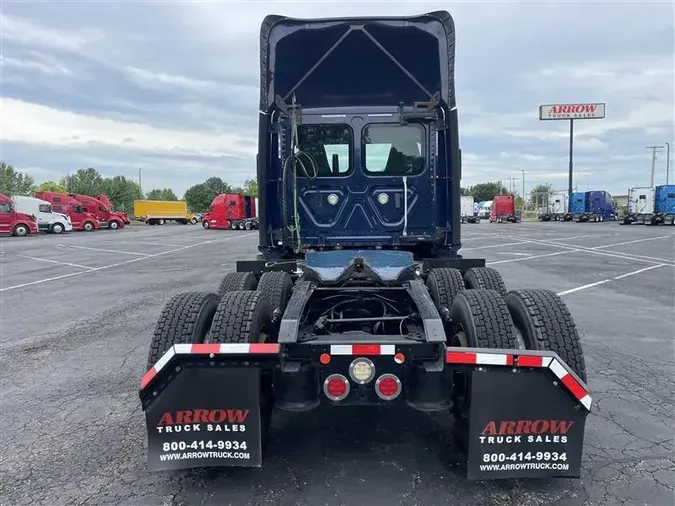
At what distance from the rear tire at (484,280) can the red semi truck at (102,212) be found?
4775 centimetres

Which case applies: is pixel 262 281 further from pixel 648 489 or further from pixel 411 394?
pixel 648 489

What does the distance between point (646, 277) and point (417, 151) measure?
9.19m

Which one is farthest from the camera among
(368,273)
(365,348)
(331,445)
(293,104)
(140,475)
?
(293,104)

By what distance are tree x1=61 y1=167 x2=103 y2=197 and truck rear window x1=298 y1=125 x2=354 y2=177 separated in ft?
274

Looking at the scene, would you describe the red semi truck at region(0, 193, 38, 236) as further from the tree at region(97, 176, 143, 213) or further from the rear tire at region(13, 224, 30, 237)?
the tree at region(97, 176, 143, 213)

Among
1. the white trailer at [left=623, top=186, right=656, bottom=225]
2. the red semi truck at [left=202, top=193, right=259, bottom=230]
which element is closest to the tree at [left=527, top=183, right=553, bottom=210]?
the white trailer at [left=623, top=186, right=656, bottom=225]

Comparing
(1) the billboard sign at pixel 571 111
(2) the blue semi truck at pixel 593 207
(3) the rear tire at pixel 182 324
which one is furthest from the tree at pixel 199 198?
(3) the rear tire at pixel 182 324

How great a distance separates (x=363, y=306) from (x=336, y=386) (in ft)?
3.79

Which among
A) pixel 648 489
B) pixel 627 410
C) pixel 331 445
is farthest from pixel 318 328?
pixel 627 410

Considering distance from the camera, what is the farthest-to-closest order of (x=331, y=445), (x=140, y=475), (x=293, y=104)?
(x=293, y=104) < (x=331, y=445) < (x=140, y=475)

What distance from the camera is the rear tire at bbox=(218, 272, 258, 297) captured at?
5.33 meters

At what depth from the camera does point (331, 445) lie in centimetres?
365

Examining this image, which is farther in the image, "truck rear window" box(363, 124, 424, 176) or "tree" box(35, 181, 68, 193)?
"tree" box(35, 181, 68, 193)

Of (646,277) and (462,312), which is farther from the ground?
(462,312)
